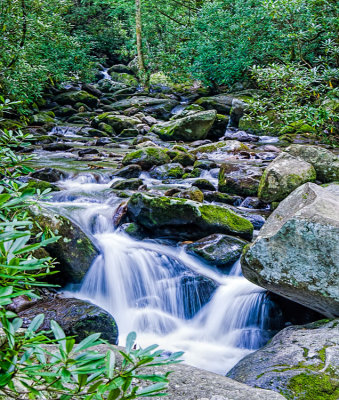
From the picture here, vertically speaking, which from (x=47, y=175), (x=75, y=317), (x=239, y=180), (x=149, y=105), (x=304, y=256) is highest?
(x=149, y=105)

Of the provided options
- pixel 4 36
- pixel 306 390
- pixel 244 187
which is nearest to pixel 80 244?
pixel 306 390

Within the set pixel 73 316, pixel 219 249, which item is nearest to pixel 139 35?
pixel 219 249

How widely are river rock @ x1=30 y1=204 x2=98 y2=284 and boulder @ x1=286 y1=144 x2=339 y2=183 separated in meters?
5.41

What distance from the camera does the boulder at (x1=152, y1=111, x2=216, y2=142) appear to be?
13.3 m

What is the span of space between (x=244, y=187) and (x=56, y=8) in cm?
710

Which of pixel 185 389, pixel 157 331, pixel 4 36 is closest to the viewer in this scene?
pixel 185 389

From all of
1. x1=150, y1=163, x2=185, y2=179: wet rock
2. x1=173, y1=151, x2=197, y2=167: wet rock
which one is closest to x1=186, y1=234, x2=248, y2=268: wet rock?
x1=150, y1=163, x2=185, y2=179: wet rock

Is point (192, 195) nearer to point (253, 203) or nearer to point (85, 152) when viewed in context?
point (253, 203)

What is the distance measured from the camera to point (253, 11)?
16594 mm

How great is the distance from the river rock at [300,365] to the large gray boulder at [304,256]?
0.31m

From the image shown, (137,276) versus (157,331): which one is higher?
(137,276)

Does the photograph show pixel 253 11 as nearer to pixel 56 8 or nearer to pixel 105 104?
pixel 105 104

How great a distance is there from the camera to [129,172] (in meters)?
8.98

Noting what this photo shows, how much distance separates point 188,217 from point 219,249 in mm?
773
